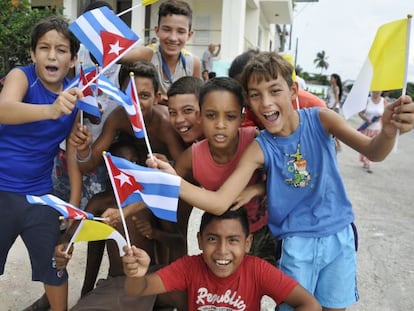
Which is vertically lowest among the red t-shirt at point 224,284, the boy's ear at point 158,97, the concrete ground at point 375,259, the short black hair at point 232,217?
the concrete ground at point 375,259

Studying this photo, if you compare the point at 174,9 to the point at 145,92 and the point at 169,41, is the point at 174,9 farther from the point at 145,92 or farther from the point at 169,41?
the point at 145,92

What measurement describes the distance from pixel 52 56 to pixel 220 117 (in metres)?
0.93

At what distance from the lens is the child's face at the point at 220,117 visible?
2127mm

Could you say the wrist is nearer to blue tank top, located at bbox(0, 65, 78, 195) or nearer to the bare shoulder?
blue tank top, located at bbox(0, 65, 78, 195)

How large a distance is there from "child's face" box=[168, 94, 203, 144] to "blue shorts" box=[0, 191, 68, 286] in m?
0.87

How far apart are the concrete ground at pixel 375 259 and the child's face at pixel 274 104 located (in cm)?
163

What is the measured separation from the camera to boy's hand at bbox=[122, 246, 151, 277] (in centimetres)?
189

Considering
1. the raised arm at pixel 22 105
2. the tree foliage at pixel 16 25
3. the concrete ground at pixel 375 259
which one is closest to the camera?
the raised arm at pixel 22 105

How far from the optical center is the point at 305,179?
2078mm

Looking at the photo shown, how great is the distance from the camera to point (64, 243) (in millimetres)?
2418

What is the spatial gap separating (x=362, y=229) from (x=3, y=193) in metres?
3.84

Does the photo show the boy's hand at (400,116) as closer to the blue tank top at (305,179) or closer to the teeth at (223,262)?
the blue tank top at (305,179)

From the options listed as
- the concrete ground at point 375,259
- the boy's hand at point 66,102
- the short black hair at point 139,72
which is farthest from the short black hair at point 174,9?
the concrete ground at point 375,259

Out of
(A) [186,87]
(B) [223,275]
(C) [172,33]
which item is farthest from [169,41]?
(B) [223,275]
